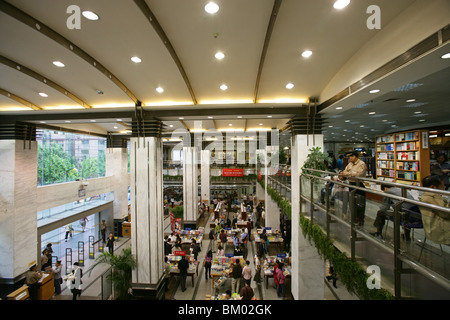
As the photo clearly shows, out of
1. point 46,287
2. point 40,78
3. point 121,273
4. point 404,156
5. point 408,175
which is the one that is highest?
point 40,78

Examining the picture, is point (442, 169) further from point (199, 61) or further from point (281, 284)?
point (199, 61)

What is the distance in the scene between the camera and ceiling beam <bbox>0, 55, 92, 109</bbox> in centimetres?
559

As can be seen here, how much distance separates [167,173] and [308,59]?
20.6m

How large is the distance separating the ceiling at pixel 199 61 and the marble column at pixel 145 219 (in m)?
1.53

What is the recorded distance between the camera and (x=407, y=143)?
926 cm

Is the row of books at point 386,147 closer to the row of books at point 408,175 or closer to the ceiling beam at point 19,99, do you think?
the row of books at point 408,175

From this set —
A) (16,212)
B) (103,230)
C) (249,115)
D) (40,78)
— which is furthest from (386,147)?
(103,230)

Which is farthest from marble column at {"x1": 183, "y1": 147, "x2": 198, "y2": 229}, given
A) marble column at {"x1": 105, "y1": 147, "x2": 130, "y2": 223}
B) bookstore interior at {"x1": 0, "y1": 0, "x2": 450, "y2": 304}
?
marble column at {"x1": 105, "y1": 147, "x2": 130, "y2": 223}

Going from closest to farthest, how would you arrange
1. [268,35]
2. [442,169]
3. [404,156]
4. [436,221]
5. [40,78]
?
[436,221] → [268,35] → [442,169] → [40,78] → [404,156]

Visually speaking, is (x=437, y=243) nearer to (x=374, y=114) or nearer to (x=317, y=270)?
(x=317, y=270)

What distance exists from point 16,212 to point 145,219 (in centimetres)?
515

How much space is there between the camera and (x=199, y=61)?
5801mm

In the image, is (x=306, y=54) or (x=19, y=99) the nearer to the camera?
(x=306, y=54)
